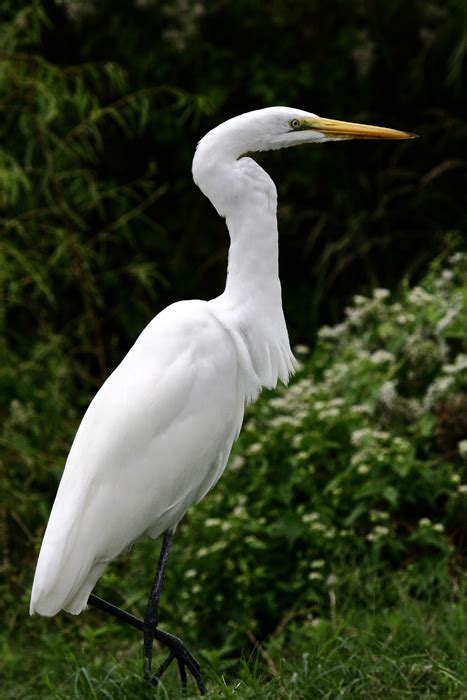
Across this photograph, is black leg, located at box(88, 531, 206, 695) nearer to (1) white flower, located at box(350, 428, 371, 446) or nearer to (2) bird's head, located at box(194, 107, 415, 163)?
(2) bird's head, located at box(194, 107, 415, 163)

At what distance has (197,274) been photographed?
260 inches

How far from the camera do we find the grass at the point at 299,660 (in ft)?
9.17

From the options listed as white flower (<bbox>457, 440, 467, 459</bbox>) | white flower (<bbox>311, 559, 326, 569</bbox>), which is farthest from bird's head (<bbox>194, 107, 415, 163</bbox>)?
white flower (<bbox>311, 559, 326, 569</bbox>)

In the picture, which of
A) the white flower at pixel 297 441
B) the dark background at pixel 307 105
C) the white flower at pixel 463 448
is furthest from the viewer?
the dark background at pixel 307 105

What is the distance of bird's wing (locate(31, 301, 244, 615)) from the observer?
2.87 meters

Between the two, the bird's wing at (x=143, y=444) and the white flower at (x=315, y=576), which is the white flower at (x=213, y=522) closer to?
the white flower at (x=315, y=576)

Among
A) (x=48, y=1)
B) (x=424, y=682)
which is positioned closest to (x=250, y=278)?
(x=424, y=682)

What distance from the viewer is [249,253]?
3053 millimetres

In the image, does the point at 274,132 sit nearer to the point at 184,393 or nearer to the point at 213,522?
the point at 184,393

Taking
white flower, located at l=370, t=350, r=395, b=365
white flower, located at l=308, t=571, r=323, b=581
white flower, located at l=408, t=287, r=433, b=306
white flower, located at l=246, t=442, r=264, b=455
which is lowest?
white flower, located at l=308, t=571, r=323, b=581

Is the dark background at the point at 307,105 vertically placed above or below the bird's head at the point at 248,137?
below

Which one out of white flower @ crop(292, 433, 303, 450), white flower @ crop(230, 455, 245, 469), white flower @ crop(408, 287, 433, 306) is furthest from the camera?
white flower @ crop(408, 287, 433, 306)

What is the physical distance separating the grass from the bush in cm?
17

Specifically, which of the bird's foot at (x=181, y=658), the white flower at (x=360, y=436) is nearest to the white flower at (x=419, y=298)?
the white flower at (x=360, y=436)
